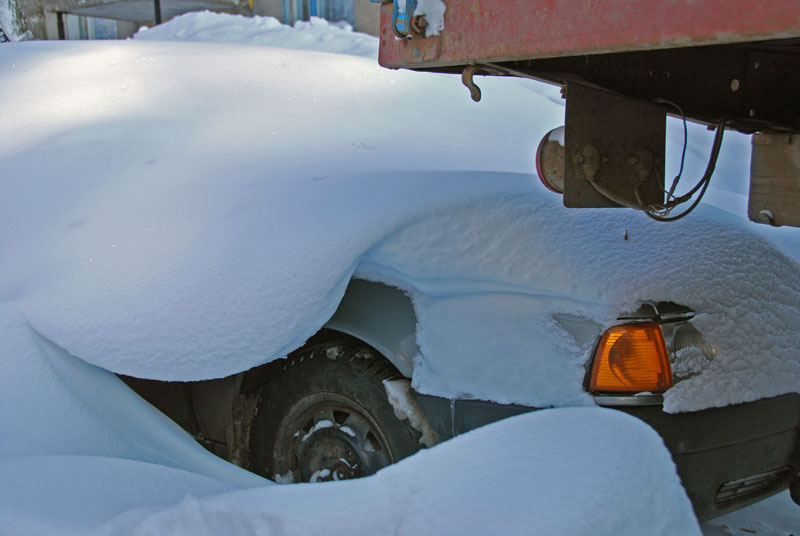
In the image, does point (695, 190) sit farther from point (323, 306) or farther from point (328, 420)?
point (328, 420)

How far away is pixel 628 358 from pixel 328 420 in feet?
3.05

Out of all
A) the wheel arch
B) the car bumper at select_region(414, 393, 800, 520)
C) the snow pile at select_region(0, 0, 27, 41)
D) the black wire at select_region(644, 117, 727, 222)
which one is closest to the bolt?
the wheel arch

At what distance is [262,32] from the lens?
979 cm

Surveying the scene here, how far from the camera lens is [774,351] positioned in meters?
2.12

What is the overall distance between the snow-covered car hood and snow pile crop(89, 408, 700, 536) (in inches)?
13.2

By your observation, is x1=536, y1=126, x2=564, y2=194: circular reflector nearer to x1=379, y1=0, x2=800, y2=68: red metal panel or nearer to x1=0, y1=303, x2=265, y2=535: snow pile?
x1=379, y1=0, x2=800, y2=68: red metal panel

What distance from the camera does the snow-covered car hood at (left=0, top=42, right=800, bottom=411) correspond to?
6.57 ft

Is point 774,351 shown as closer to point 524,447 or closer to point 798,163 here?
point 798,163

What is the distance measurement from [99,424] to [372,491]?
92 cm

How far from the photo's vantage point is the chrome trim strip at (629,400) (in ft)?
6.29

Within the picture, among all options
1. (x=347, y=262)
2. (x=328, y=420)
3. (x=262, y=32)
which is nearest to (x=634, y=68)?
(x=347, y=262)

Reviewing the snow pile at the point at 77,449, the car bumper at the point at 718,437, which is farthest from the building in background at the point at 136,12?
the car bumper at the point at 718,437

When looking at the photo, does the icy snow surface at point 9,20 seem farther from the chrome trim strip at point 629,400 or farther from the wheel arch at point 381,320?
the chrome trim strip at point 629,400

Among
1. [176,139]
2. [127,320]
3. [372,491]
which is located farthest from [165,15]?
[372,491]
